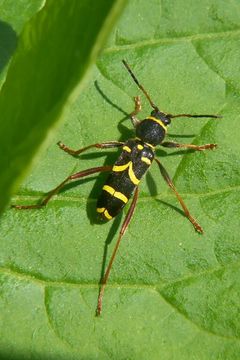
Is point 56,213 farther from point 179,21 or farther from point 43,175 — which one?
point 179,21

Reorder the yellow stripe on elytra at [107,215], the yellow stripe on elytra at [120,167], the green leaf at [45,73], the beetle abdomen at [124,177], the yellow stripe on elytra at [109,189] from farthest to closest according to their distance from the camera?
1. the yellow stripe on elytra at [120,167]
2. the yellow stripe on elytra at [109,189]
3. the beetle abdomen at [124,177]
4. the yellow stripe on elytra at [107,215]
5. the green leaf at [45,73]

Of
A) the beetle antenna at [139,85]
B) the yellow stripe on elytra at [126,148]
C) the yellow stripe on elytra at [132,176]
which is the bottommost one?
the yellow stripe on elytra at [132,176]

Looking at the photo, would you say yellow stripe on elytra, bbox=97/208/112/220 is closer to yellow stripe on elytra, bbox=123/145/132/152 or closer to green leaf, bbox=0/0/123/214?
yellow stripe on elytra, bbox=123/145/132/152

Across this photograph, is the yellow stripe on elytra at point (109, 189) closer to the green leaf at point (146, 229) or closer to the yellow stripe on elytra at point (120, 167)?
the green leaf at point (146, 229)

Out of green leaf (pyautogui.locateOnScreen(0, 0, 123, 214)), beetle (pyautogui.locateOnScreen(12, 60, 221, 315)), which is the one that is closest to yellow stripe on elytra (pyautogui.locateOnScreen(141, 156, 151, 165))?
beetle (pyautogui.locateOnScreen(12, 60, 221, 315))

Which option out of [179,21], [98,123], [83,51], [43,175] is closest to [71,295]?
[43,175]

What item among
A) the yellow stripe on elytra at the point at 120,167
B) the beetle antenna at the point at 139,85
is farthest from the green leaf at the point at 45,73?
the yellow stripe on elytra at the point at 120,167

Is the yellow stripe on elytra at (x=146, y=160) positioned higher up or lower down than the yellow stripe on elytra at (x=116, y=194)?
lower down
